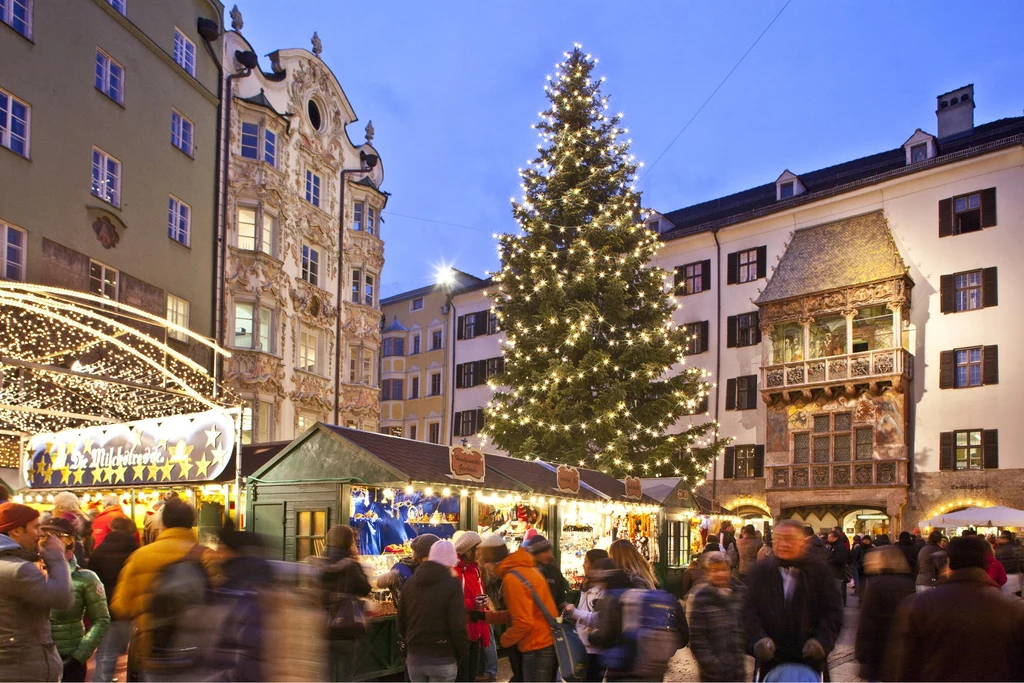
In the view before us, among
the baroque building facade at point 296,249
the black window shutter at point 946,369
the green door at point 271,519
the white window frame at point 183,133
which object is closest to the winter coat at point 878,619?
the green door at point 271,519

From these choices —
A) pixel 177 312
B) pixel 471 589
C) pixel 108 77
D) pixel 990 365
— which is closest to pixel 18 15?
pixel 108 77

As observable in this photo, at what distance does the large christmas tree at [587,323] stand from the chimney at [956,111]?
13.7m

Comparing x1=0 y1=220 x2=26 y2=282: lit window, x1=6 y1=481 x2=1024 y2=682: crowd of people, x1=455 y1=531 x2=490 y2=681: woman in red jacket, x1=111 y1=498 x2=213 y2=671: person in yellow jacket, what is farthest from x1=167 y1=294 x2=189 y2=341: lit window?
x1=111 y1=498 x2=213 y2=671: person in yellow jacket

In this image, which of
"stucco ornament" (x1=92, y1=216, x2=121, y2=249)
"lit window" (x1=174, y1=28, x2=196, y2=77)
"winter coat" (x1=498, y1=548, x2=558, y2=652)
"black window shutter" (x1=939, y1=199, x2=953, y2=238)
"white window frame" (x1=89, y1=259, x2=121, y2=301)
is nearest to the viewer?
"winter coat" (x1=498, y1=548, x2=558, y2=652)

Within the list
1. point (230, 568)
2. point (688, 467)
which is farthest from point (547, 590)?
point (688, 467)

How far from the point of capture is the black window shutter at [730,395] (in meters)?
35.0

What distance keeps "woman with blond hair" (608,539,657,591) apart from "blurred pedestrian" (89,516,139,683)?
13.2 feet

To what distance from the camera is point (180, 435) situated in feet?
46.4

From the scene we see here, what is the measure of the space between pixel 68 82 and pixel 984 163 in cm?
2634

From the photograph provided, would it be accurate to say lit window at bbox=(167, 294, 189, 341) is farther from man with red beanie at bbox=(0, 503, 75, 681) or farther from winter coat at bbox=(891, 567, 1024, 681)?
winter coat at bbox=(891, 567, 1024, 681)

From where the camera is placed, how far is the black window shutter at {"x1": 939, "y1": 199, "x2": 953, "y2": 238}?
30.4m

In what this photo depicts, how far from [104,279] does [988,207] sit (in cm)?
2580

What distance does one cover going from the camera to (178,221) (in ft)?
81.4

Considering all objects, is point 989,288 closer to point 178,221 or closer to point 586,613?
point 178,221
